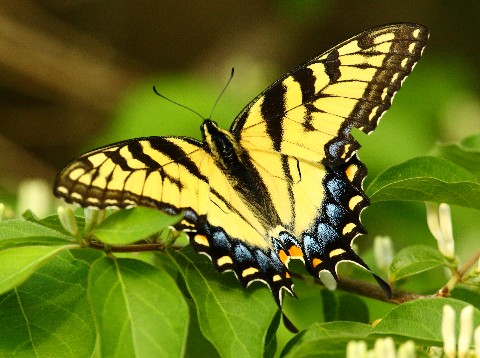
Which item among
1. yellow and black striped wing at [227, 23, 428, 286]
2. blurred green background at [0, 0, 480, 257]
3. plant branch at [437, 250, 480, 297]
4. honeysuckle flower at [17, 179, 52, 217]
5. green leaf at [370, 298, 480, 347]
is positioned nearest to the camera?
green leaf at [370, 298, 480, 347]

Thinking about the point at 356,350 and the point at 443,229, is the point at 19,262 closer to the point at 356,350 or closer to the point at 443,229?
the point at 356,350

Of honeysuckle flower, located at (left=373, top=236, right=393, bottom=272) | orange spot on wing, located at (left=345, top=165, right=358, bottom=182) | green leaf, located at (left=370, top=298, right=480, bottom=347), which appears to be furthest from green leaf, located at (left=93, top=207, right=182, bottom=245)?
honeysuckle flower, located at (left=373, top=236, right=393, bottom=272)

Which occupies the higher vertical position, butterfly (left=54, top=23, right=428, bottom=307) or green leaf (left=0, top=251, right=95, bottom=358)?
butterfly (left=54, top=23, right=428, bottom=307)

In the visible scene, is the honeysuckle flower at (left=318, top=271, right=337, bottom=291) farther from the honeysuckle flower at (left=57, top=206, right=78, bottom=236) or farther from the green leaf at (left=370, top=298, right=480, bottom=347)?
the honeysuckle flower at (left=57, top=206, right=78, bottom=236)

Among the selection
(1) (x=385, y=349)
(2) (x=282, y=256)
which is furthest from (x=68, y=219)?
(1) (x=385, y=349)

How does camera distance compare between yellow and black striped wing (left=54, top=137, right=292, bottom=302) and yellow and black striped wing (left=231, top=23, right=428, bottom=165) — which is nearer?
yellow and black striped wing (left=54, top=137, right=292, bottom=302)

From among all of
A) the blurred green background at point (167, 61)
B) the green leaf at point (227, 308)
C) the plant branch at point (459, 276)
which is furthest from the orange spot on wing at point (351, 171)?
the blurred green background at point (167, 61)

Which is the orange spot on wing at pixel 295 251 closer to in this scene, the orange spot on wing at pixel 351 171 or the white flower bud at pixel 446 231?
the orange spot on wing at pixel 351 171
